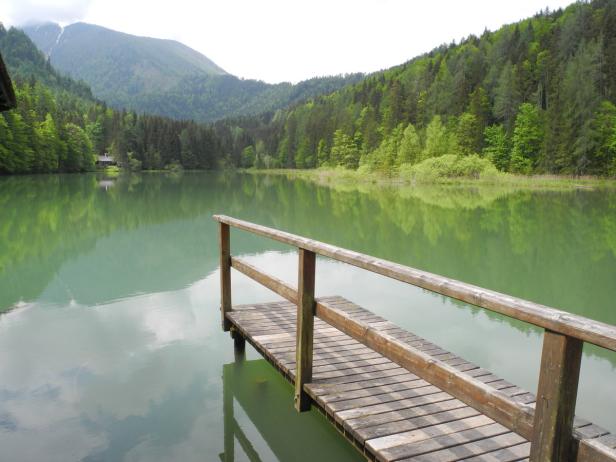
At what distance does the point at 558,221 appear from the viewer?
2153 centimetres

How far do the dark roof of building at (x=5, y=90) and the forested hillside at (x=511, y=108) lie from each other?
53.8m

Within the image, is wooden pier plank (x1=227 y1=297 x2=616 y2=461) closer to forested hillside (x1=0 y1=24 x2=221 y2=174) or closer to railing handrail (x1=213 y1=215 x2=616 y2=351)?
railing handrail (x1=213 y1=215 x2=616 y2=351)

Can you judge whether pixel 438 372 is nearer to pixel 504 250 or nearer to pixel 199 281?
pixel 199 281

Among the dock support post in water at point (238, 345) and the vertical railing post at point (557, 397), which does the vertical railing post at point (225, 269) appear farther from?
the vertical railing post at point (557, 397)

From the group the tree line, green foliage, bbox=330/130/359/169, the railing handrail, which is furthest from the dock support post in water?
green foliage, bbox=330/130/359/169

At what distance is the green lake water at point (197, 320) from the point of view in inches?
188

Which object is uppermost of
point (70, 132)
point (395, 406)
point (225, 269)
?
point (70, 132)

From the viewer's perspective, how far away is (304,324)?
419 centimetres

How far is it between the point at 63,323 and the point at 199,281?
136 inches

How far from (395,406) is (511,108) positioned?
7014 cm

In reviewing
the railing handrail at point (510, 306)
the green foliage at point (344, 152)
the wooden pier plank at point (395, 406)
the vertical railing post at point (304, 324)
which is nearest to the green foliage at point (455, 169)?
the green foliage at point (344, 152)

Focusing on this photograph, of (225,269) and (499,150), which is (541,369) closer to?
(225,269)

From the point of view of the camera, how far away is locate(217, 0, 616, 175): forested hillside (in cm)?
5241

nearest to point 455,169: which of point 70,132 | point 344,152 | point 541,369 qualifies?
point 344,152
